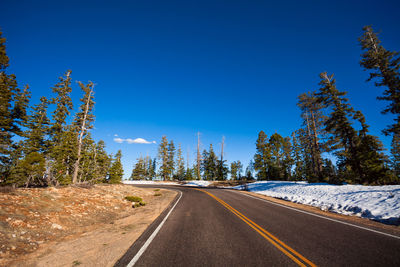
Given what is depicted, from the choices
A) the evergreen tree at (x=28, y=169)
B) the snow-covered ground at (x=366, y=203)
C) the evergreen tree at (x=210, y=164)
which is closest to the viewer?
the snow-covered ground at (x=366, y=203)

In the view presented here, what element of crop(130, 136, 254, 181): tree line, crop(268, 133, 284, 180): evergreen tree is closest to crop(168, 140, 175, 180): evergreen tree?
crop(130, 136, 254, 181): tree line

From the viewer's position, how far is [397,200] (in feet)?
27.2

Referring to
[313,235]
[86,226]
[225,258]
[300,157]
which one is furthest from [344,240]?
[300,157]

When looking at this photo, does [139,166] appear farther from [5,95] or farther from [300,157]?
[300,157]

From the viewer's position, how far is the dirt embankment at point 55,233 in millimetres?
3863

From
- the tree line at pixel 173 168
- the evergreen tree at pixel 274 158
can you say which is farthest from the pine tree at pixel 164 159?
the evergreen tree at pixel 274 158

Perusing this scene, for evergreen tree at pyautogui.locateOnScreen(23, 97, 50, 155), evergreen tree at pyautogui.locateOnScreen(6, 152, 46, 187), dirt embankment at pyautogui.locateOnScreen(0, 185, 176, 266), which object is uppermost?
evergreen tree at pyautogui.locateOnScreen(23, 97, 50, 155)

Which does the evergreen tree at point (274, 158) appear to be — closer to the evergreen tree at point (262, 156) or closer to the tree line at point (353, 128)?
the evergreen tree at point (262, 156)

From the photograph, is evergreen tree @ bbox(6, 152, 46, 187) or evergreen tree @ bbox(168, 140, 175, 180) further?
evergreen tree @ bbox(168, 140, 175, 180)

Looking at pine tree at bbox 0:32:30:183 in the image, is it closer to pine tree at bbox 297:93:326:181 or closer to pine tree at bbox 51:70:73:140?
pine tree at bbox 51:70:73:140

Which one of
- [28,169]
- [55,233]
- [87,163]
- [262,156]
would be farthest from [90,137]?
[262,156]

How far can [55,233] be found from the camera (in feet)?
18.4

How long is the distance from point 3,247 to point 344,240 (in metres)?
9.43

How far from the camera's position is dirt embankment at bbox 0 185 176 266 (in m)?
3.86
